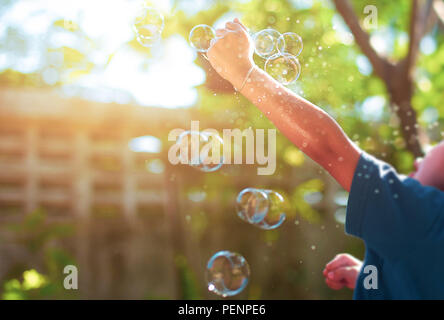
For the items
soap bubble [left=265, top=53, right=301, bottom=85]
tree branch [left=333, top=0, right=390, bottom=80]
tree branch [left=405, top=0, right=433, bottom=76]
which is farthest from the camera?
tree branch [left=405, top=0, right=433, bottom=76]

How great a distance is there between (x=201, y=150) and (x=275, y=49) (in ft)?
1.77

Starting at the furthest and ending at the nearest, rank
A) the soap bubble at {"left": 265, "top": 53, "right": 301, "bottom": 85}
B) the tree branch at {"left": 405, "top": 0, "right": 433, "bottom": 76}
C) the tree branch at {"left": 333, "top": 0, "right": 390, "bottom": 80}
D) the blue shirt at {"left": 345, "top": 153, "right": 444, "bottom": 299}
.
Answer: the tree branch at {"left": 405, "top": 0, "right": 433, "bottom": 76}
the tree branch at {"left": 333, "top": 0, "right": 390, "bottom": 80}
the soap bubble at {"left": 265, "top": 53, "right": 301, "bottom": 85}
the blue shirt at {"left": 345, "top": 153, "right": 444, "bottom": 299}

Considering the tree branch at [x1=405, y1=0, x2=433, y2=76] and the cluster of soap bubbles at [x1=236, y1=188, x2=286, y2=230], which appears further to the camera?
the tree branch at [x1=405, y1=0, x2=433, y2=76]

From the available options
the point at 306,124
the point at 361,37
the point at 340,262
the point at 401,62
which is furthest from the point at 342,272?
the point at 401,62

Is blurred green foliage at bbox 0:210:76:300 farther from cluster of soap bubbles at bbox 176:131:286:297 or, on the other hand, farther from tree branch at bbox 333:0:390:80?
tree branch at bbox 333:0:390:80

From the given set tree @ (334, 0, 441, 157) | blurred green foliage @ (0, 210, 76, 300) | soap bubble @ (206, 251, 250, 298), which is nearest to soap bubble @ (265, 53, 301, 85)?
soap bubble @ (206, 251, 250, 298)

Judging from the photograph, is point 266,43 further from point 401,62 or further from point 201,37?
point 401,62

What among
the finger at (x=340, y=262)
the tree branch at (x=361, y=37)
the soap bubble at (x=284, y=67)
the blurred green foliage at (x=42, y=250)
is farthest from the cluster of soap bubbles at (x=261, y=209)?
the blurred green foliage at (x=42, y=250)

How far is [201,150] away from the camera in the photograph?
1866 mm

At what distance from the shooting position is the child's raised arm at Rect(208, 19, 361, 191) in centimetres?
105

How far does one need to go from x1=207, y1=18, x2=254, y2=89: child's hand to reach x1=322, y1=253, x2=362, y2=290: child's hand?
77 centimetres

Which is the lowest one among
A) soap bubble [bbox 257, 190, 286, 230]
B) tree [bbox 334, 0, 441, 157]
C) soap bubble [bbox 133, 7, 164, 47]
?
soap bubble [bbox 257, 190, 286, 230]

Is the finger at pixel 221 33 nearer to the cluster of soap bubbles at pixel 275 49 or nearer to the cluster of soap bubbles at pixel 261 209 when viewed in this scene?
the cluster of soap bubbles at pixel 275 49
